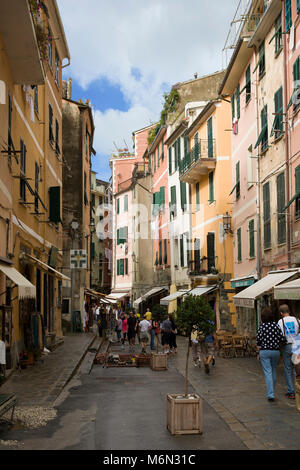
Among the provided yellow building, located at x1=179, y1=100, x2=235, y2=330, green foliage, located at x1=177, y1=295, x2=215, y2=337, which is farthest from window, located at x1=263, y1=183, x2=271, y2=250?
green foliage, located at x1=177, y1=295, x2=215, y2=337

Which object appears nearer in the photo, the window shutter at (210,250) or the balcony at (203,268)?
the balcony at (203,268)

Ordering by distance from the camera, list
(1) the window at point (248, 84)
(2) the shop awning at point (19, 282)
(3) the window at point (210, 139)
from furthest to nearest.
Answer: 1. (3) the window at point (210, 139)
2. (1) the window at point (248, 84)
3. (2) the shop awning at point (19, 282)

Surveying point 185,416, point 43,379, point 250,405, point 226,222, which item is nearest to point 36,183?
point 43,379

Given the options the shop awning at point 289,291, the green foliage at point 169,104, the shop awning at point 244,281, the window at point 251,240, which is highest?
the green foliage at point 169,104

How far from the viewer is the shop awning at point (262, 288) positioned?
16.6 meters

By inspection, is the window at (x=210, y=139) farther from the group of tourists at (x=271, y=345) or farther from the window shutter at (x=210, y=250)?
the group of tourists at (x=271, y=345)

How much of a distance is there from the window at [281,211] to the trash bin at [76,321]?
61.1ft

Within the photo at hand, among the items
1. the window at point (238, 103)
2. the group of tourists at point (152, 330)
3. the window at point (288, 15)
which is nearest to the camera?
the window at point (288, 15)

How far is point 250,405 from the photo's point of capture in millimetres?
10219

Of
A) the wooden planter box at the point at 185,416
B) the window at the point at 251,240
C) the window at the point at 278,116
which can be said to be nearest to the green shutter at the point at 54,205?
the window at the point at 251,240

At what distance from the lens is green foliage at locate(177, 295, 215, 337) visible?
11.5 m

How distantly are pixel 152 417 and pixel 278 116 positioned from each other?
40.4ft

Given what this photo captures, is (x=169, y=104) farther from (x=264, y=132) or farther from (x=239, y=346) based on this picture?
(x=239, y=346)

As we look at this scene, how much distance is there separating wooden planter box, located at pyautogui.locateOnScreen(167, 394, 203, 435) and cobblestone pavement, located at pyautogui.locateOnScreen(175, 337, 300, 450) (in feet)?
1.98
